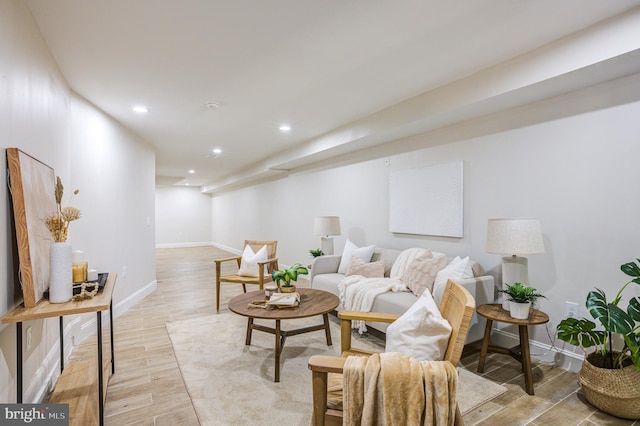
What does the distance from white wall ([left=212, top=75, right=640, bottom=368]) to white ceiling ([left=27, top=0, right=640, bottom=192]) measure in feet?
1.89

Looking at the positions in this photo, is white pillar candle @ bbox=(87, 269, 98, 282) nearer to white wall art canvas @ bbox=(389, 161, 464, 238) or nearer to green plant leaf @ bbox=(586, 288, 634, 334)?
white wall art canvas @ bbox=(389, 161, 464, 238)

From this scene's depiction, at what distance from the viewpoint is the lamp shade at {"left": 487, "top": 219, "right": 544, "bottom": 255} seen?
7.75ft

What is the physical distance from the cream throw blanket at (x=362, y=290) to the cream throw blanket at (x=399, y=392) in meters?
1.76

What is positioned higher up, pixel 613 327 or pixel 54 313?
pixel 54 313

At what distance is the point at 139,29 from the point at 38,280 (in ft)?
5.37

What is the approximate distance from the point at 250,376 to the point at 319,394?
52.6 inches

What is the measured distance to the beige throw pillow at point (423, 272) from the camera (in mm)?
2998

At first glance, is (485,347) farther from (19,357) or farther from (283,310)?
(19,357)

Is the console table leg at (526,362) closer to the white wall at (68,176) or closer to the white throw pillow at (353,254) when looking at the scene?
the white throw pillow at (353,254)

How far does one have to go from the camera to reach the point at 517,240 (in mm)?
2379

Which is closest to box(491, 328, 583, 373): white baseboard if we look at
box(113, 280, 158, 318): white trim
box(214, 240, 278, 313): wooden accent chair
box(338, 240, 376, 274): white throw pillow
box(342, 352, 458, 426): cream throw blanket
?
box(338, 240, 376, 274): white throw pillow

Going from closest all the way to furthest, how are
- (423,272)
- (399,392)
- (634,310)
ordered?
(399,392), (634,310), (423,272)

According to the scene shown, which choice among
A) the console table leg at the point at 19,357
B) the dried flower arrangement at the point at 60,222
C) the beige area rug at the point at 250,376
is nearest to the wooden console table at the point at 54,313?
the console table leg at the point at 19,357

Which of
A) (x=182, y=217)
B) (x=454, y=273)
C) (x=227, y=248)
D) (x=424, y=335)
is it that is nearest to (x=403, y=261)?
→ (x=454, y=273)
